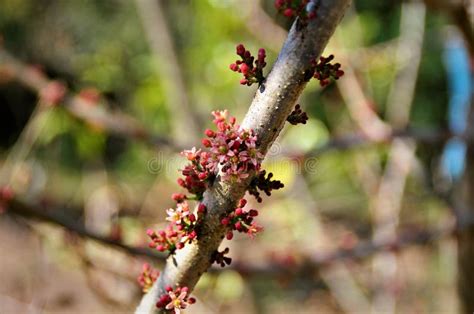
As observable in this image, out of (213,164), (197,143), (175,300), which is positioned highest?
(197,143)

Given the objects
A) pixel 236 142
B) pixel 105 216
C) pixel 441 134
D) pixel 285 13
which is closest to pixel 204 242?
pixel 236 142

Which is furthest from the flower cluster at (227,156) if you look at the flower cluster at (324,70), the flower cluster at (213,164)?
the flower cluster at (324,70)

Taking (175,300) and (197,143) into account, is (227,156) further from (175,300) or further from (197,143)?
(197,143)

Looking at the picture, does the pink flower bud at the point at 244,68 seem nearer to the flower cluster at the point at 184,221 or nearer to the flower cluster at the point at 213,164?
the flower cluster at the point at 213,164

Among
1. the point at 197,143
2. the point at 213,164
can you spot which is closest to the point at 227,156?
the point at 213,164

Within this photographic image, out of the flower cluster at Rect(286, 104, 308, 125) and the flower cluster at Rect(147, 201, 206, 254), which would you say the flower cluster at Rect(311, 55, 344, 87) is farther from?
the flower cluster at Rect(147, 201, 206, 254)

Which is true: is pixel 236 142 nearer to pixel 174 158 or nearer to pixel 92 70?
pixel 174 158
